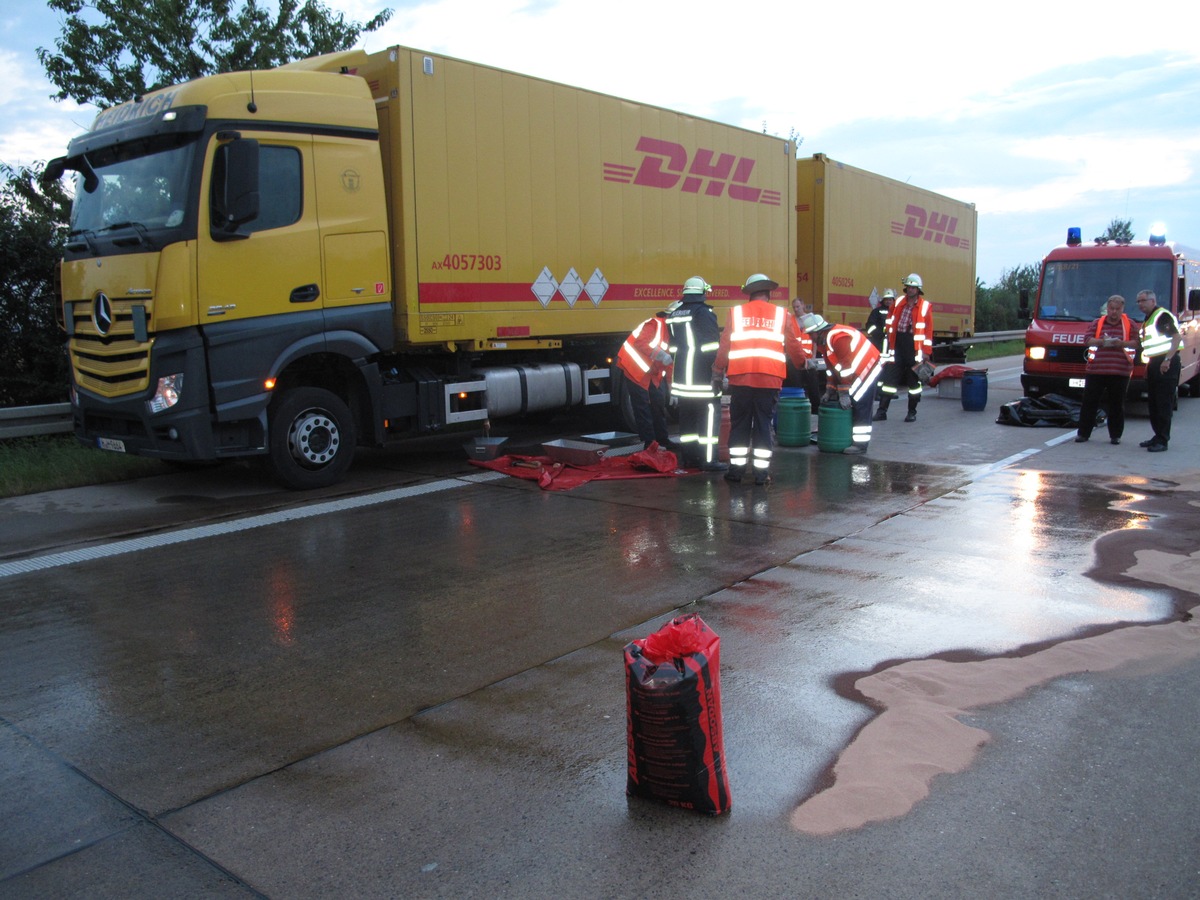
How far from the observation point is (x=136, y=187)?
8.12 m

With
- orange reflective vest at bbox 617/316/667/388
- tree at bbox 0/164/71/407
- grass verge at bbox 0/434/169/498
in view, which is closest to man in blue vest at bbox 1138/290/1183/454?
orange reflective vest at bbox 617/316/667/388

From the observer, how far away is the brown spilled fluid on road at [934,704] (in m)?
3.29

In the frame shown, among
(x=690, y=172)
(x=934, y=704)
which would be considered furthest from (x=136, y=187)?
(x=934, y=704)

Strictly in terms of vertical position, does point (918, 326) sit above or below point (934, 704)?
above


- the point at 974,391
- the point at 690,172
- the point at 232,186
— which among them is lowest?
the point at 974,391

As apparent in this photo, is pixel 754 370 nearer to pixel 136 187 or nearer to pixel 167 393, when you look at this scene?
pixel 167 393

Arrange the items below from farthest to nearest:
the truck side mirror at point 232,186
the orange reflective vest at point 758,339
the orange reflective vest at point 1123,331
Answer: the orange reflective vest at point 1123,331 < the orange reflective vest at point 758,339 < the truck side mirror at point 232,186

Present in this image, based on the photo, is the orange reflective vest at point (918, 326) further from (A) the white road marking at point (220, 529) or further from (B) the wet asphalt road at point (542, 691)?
(A) the white road marking at point (220, 529)

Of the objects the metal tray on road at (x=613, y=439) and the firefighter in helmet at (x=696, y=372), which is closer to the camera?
the firefighter in helmet at (x=696, y=372)

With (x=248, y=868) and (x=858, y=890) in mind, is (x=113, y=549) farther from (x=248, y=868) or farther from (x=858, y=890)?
(x=858, y=890)

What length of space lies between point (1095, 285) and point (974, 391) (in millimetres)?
2132

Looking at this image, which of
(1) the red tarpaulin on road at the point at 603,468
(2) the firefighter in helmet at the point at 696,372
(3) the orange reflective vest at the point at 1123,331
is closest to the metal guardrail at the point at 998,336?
(3) the orange reflective vest at the point at 1123,331

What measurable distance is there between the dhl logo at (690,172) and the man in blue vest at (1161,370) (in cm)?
502

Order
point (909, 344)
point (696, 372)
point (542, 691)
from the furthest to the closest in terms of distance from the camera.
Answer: point (909, 344)
point (696, 372)
point (542, 691)
